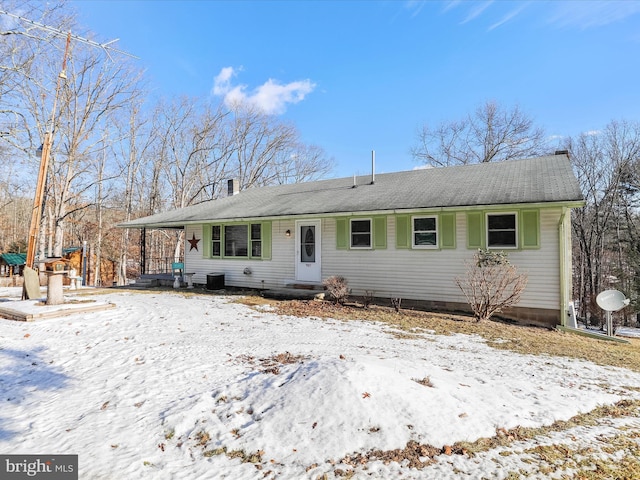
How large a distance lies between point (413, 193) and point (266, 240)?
537cm

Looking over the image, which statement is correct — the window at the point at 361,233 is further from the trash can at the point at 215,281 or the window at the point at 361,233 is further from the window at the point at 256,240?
the trash can at the point at 215,281

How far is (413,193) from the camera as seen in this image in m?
10.7

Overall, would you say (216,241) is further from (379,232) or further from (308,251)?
(379,232)

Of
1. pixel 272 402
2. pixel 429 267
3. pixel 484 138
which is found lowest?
pixel 272 402

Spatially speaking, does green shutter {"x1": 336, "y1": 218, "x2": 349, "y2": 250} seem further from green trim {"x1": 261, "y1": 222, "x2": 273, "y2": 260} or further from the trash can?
the trash can

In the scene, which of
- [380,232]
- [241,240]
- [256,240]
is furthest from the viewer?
[241,240]

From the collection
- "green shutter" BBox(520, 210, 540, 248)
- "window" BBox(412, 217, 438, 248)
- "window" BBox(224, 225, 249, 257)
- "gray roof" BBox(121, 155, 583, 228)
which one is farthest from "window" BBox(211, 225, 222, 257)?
"green shutter" BBox(520, 210, 540, 248)

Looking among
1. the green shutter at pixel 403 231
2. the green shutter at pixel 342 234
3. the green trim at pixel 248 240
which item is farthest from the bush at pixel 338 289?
the green trim at pixel 248 240

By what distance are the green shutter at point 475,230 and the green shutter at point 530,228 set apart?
0.92 m

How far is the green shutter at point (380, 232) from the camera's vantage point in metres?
10.5

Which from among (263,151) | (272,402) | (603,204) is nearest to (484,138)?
(603,204)

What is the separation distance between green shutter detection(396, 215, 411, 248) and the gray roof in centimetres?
50

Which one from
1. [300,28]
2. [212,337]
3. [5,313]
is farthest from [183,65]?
[212,337]

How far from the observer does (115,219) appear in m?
30.7
